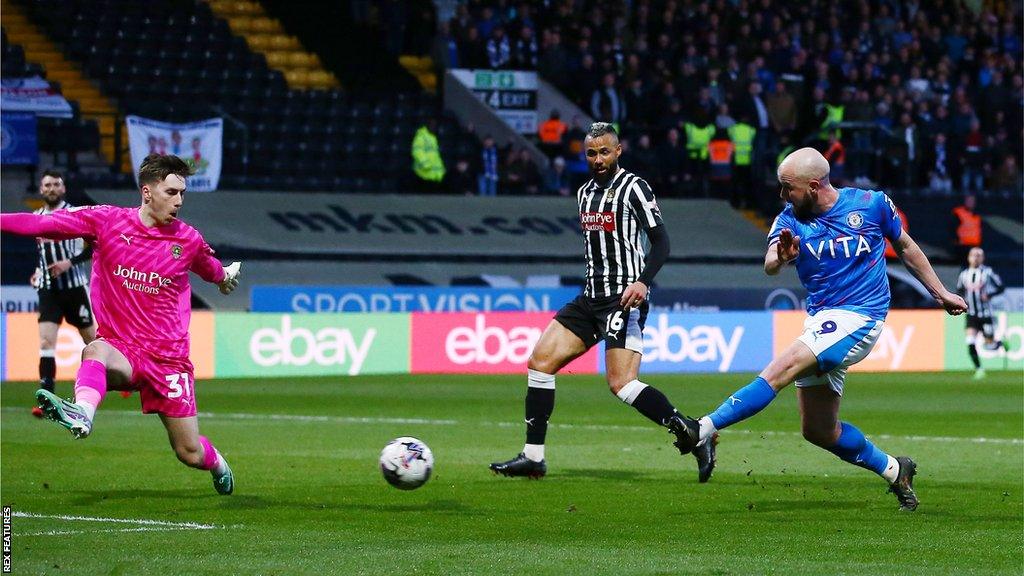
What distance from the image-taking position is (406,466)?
10.2 m

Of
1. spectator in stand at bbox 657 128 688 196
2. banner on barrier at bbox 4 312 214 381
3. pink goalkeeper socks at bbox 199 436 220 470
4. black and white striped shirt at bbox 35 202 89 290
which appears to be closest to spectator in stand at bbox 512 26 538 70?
spectator in stand at bbox 657 128 688 196


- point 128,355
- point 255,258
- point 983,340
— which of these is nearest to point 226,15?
point 255,258

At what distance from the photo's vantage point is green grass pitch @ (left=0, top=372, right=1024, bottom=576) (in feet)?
26.6

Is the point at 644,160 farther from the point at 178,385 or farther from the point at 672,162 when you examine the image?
the point at 178,385

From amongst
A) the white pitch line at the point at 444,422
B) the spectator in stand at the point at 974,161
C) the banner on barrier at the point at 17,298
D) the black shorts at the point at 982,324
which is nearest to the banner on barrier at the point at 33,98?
the banner on barrier at the point at 17,298

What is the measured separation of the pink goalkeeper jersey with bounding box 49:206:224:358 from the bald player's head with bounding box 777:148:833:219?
11.1 feet

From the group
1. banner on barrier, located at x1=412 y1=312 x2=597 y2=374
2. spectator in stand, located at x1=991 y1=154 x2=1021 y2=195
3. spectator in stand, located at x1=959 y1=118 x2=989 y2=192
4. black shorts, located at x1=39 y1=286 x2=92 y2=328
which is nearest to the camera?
black shorts, located at x1=39 y1=286 x2=92 y2=328

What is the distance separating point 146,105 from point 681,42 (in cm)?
1116

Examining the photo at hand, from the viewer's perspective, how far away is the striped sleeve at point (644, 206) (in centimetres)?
1134

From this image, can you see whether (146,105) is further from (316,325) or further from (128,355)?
(128,355)

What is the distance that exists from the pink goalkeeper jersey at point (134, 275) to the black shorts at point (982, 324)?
18.7 m

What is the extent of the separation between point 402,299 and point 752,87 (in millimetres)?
10440

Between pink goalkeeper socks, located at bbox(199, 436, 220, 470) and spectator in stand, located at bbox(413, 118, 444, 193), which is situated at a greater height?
pink goalkeeper socks, located at bbox(199, 436, 220, 470)

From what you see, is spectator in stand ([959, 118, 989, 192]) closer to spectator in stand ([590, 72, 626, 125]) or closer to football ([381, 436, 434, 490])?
spectator in stand ([590, 72, 626, 125])
